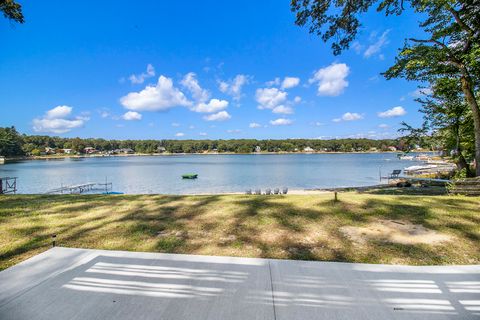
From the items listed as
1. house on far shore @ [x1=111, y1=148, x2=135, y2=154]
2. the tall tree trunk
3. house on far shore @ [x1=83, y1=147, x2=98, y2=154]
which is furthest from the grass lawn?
house on far shore @ [x1=111, y1=148, x2=135, y2=154]

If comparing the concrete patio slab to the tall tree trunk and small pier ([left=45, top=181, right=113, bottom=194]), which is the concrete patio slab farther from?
small pier ([left=45, top=181, right=113, bottom=194])

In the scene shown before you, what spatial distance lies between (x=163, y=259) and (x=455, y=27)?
527 inches

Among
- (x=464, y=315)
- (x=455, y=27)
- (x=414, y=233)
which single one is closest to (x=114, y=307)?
(x=464, y=315)

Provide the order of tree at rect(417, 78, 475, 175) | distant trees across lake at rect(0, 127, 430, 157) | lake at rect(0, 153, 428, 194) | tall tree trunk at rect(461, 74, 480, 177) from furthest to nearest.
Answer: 1. distant trees across lake at rect(0, 127, 430, 157)
2. lake at rect(0, 153, 428, 194)
3. tree at rect(417, 78, 475, 175)
4. tall tree trunk at rect(461, 74, 480, 177)

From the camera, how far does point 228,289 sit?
2.56 metres

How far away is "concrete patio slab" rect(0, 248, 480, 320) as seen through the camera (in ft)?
7.18

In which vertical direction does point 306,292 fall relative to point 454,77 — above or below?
below

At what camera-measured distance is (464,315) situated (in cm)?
212

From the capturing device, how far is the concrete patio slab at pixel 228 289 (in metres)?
2.19

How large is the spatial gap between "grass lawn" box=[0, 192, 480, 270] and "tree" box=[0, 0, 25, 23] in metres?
9.06

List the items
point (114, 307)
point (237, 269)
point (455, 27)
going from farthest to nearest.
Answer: point (455, 27) < point (237, 269) < point (114, 307)

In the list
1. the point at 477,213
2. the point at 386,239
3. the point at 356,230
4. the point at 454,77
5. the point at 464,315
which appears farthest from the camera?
the point at 454,77

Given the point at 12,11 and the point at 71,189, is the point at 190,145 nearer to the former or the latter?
the point at 71,189

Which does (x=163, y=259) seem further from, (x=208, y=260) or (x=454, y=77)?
(x=454, y=77)
